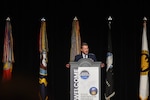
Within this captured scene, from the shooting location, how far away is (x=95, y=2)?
7203mm

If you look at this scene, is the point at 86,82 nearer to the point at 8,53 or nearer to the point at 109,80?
the point at 109,80

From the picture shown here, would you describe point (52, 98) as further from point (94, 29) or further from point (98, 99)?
point (98, 99)

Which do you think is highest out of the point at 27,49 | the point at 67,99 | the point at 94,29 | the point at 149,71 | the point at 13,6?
the point at 13,6

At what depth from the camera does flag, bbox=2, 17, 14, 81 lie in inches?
275

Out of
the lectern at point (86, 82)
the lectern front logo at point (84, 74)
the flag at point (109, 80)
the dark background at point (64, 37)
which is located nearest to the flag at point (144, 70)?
the dark background at point (64, 37)

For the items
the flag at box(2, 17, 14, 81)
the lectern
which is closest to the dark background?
the flag at box(2, 17, 14, 81)

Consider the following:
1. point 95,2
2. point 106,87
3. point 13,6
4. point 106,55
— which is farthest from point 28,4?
point 106,87

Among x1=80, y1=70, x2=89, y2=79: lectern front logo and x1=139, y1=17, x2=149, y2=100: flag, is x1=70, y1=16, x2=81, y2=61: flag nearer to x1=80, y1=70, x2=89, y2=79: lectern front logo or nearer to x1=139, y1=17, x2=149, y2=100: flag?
x1=139, y1=17, x2=149, y2=100: flag

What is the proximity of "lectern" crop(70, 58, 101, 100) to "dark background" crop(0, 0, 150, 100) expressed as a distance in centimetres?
206

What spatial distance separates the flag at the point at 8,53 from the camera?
275 inches

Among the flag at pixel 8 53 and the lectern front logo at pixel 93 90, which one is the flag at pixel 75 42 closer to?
the flag at pixel 8 53

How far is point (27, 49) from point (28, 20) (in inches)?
26.0

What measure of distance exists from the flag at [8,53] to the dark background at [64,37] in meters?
0.14

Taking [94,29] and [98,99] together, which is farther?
[94,29]
